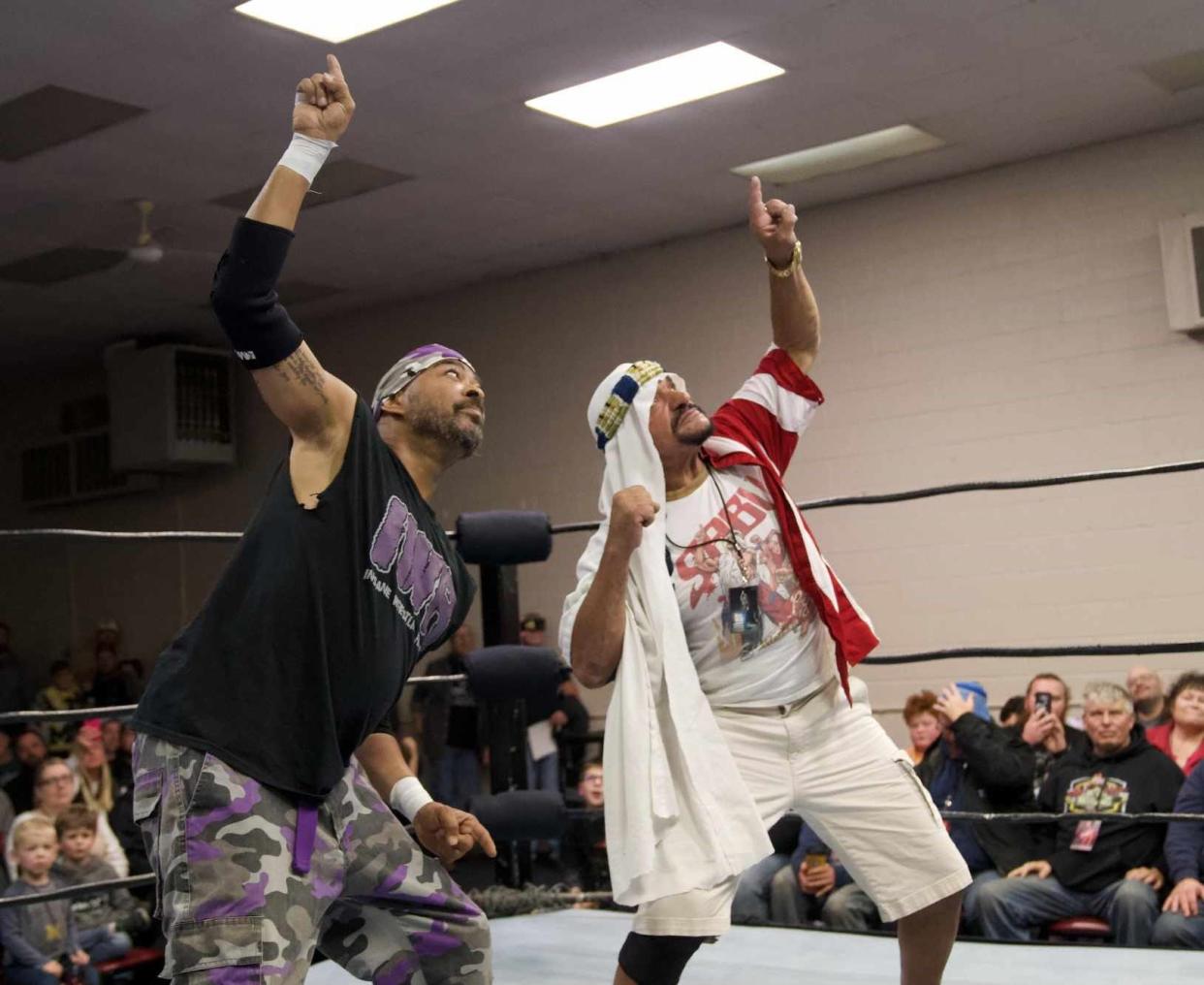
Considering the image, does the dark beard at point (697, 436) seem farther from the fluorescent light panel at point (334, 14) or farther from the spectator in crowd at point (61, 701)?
the spectator in crowd at point (61, 701)

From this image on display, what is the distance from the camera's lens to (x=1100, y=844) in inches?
157

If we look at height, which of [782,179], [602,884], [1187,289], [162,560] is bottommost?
[602,884]

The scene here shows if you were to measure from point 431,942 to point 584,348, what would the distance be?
228 inches

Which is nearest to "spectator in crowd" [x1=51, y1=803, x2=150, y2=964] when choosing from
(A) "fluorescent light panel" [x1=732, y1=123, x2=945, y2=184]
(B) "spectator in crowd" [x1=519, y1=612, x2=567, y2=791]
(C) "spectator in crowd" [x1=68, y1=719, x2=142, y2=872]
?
(C) "spectator in crowd" [x1=68, y1=719, x2=142, y2=872]

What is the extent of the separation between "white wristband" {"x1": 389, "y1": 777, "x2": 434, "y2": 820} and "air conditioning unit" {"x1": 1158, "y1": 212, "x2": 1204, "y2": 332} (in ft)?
15.2

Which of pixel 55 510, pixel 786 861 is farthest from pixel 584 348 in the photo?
pixel 55 510

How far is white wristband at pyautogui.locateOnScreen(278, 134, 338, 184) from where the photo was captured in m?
1.66

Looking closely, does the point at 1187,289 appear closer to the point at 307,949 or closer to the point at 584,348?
the point at 584,348

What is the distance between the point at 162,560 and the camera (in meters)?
8.99

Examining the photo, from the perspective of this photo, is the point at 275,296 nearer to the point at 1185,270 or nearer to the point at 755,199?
the point at 755,199

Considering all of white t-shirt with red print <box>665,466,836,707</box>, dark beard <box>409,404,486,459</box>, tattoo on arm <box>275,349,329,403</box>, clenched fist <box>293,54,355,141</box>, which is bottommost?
white t-shirt with red print <box>665,466,836,707</box>

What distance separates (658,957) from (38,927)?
8.77ft

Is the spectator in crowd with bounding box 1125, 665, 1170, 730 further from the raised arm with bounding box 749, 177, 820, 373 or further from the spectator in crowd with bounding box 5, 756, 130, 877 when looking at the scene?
the spectator in crowd with bounding box 5, 756, 130, 877

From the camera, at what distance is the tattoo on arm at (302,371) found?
166 centimetres
